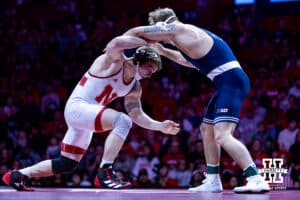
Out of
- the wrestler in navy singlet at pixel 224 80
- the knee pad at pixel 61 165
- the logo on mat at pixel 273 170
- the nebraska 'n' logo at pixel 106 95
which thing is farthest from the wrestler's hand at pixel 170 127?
the logo on mat at pixel 273 170

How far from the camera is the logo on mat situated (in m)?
6.68

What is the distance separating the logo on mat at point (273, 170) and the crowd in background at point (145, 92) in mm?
172

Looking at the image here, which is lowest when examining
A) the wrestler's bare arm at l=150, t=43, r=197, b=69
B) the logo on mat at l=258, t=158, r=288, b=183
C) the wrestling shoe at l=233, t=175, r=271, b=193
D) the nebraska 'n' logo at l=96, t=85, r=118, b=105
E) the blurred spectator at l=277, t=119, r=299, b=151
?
the logo on mat at l=258, t=158, r=288, b=183

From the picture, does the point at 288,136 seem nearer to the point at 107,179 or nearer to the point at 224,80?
the point at 224,80

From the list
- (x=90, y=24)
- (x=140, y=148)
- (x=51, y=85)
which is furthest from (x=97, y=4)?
(x=140, y=148)

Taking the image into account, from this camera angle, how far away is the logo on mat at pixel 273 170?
6.68m

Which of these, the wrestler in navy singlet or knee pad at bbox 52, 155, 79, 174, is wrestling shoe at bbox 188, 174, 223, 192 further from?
knee pad at bbox 52, 155, 79, 174

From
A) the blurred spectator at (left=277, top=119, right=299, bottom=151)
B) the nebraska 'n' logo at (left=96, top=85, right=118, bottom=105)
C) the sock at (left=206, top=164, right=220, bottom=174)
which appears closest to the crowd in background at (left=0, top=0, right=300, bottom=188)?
the blurred spectator at (left=277, top=119, right=299, bottom=151)

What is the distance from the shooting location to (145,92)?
10.6 metres

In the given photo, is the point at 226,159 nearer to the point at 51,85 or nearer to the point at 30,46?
the point at 51,85

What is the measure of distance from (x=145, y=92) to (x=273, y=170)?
410 centimetres

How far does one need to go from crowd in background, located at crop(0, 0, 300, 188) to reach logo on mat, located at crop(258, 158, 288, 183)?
0.17 m

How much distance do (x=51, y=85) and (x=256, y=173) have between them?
7100mm

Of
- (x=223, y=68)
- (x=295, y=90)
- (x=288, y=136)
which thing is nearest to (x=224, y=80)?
(x=223, y=68)
